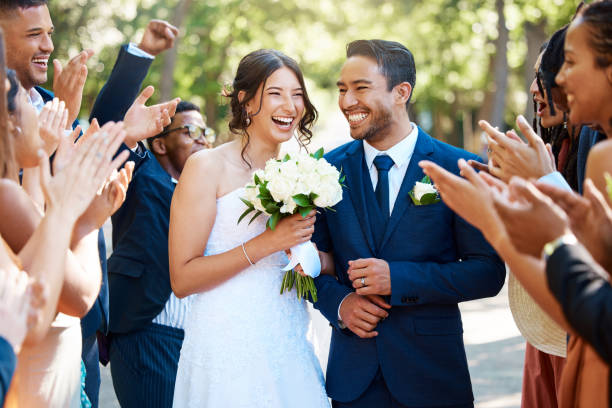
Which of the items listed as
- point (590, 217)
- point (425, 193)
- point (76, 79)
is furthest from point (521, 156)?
point (76, 79)

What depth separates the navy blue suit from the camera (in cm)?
502

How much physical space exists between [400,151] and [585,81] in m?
1.53

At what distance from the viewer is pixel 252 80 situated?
14.4 feet

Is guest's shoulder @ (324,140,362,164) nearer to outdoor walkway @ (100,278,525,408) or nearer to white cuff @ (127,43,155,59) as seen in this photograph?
white cuff @ (127,43,155,59)

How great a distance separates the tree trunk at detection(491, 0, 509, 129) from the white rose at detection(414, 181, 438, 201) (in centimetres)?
1900

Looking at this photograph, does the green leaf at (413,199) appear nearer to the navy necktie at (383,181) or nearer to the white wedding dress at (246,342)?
the navy necktie at (383,181)

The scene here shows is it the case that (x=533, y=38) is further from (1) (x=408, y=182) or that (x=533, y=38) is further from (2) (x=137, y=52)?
(1) (x=408, y=182)

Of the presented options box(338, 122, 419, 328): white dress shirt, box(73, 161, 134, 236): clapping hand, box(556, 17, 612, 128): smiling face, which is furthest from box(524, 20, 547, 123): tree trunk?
box(73, 161, 134, 236): clapping hand

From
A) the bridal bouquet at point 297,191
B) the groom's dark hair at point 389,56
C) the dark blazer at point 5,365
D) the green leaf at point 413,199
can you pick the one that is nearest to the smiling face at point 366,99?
the groom's dark hair at point 389,56

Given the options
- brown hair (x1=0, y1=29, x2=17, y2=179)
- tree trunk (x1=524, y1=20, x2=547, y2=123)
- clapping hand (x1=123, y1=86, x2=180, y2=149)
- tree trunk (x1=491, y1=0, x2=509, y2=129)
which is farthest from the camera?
tree trunk (x1=491, y1=0, x2=509, y2=129)

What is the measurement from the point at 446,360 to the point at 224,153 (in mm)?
1863

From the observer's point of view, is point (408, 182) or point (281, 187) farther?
point (408, 182)

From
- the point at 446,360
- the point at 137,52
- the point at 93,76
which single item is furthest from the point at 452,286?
the point at 93,76

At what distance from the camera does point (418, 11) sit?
88.1 ft
